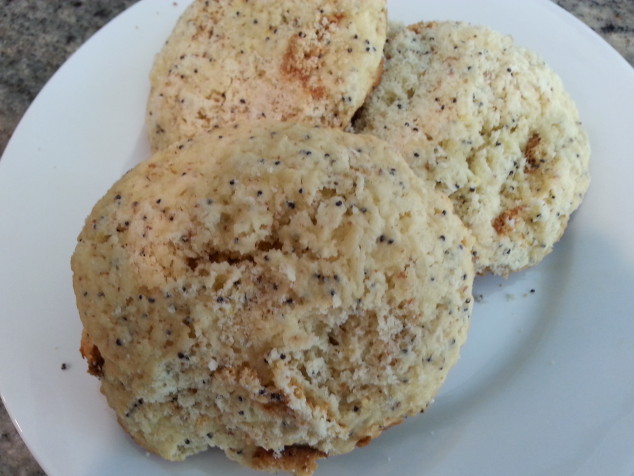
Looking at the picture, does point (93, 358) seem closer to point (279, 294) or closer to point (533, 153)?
point (279, 294)

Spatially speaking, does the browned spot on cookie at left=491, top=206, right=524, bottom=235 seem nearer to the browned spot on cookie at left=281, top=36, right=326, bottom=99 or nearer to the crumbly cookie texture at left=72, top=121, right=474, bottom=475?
the crumbly cookie texture at left=72, top=121, right=474, bottom=475

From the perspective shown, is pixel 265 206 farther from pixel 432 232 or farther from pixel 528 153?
pixel 528 153

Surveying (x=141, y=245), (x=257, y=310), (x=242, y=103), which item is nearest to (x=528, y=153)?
(x=242, y=103)

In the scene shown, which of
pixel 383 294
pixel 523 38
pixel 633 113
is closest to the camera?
pixel 383 294

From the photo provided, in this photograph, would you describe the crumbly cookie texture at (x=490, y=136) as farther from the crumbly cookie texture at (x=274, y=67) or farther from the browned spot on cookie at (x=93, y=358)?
the browned spot on cookie at (x=93, y=358)

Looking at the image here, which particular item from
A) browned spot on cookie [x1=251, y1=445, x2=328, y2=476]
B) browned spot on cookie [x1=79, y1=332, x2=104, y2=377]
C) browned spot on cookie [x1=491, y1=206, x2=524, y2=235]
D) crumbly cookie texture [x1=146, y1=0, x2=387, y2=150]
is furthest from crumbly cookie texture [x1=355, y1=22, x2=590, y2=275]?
browned spot on cookie [x1=79, y1=332, x2=104, y2=377]

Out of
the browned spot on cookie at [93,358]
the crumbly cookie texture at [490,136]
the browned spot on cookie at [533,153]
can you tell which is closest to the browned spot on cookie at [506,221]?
the crumbly cookie texture at [490,136]
